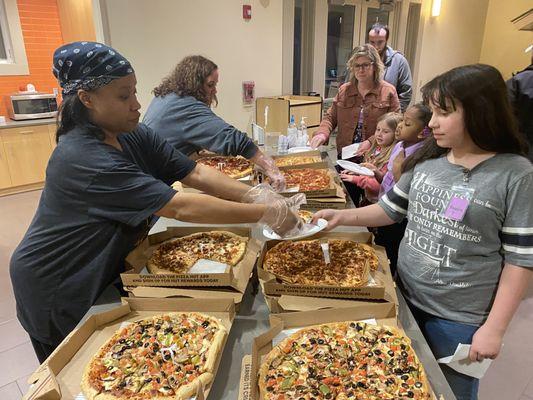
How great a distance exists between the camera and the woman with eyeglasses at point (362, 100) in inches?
111

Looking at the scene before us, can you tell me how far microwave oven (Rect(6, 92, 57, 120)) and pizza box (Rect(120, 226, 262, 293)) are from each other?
3.89 metres

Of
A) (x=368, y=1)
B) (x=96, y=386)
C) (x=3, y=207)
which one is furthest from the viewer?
(x=368, y=1)

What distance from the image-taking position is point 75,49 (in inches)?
45.7

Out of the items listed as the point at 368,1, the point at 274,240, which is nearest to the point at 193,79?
the point at 274,240

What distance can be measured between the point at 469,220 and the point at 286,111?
330 cm

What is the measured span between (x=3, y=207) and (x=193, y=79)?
11.7 ft

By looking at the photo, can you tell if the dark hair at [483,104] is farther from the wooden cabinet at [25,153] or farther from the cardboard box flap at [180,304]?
the wooden cabinet at [25,153]

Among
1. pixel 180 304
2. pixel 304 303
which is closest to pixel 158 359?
pixel 180 304

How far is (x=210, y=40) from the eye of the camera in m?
4.12

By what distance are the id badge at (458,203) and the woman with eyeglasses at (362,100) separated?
1.89 m

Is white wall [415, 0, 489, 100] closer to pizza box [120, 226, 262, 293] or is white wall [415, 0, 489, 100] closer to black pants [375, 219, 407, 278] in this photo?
black pants [375, 219, 407, 278]

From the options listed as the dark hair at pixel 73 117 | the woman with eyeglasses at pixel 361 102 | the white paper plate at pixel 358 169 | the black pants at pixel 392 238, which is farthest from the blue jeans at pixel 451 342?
the woman with eyeglasses at pixel 361 102

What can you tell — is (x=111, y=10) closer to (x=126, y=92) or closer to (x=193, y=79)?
(x=193, y=79)

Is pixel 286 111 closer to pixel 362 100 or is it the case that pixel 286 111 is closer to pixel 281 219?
pixel 362 100
